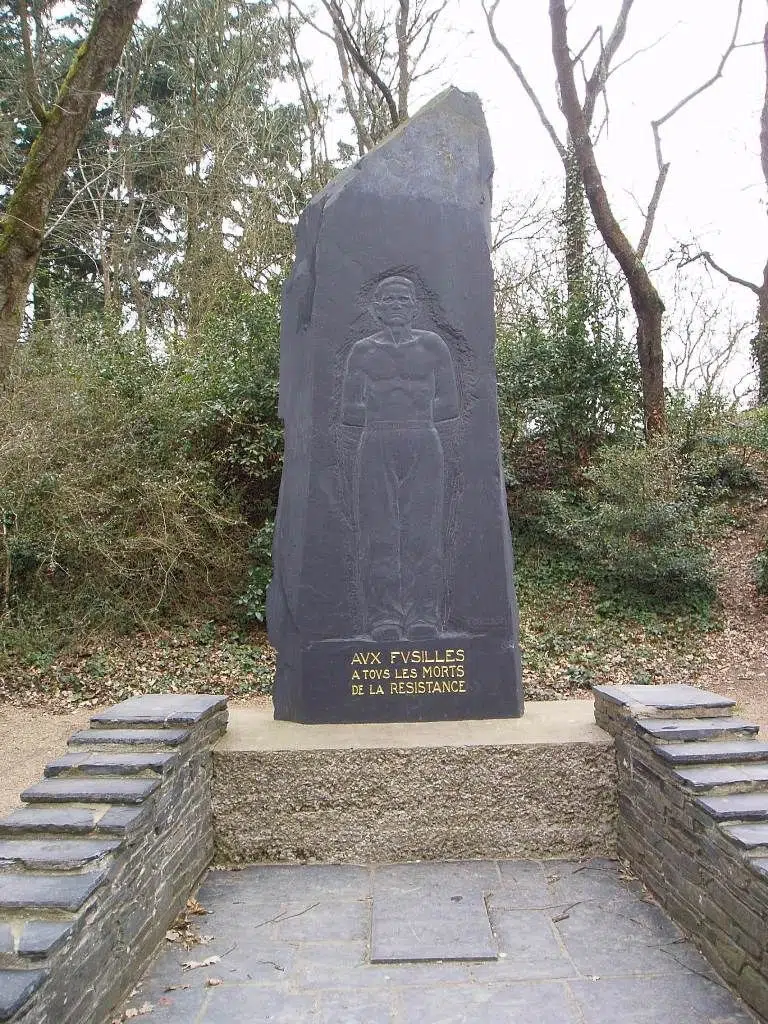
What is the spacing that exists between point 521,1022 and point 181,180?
15.7 meters

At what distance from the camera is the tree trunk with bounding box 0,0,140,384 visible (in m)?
9.29

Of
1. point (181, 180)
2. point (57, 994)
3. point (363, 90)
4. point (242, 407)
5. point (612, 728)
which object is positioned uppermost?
point (363, 90)

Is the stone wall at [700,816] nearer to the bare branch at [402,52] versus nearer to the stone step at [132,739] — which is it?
the stone step at [132,739]

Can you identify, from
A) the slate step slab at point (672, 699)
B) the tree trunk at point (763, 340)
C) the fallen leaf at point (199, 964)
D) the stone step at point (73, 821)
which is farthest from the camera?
the tree trunk at point (763, 340)

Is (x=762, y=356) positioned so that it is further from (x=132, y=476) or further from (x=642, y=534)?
(x=132, y=476)

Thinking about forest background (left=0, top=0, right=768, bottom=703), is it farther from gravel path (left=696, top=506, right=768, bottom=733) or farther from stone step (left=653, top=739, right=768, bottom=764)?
stone step (left=653, top=739, right=768, bottom=764)

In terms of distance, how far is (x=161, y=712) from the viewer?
3840 millimetres

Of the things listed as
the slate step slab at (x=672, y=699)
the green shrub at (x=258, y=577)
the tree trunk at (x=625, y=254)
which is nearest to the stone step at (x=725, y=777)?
the slate step slab at (x=672, y=699)

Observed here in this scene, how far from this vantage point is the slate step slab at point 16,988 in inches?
75.4

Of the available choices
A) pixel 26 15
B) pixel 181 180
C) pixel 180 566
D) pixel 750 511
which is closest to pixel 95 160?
pixel 181 180

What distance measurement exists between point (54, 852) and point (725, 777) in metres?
2.38

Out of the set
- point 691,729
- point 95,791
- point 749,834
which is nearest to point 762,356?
point 691,729

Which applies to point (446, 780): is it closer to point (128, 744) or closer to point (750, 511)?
point (128, 744)

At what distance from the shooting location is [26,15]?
8.77 m
